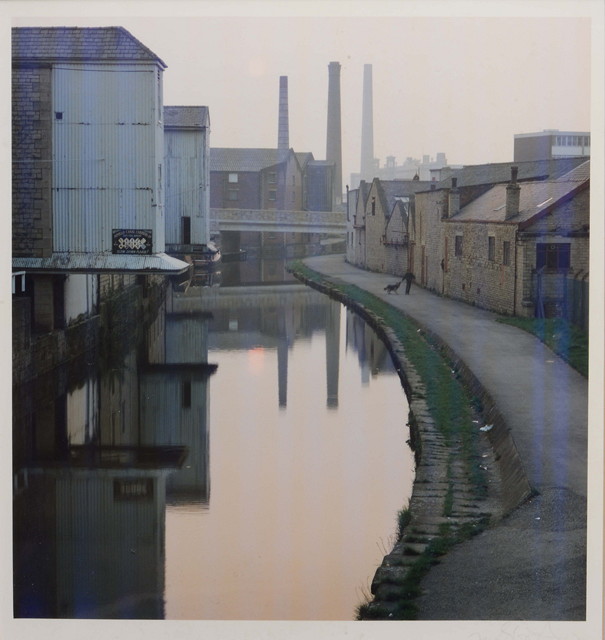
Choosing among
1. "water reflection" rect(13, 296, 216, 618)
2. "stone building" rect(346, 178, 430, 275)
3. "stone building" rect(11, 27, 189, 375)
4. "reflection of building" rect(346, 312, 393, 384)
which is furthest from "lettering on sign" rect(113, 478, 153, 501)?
"stone building" rect(346, 178, 430, 275)

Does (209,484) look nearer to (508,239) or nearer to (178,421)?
(178,421)

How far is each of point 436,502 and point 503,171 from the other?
77.3ft

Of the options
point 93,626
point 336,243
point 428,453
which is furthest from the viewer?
point 336,243

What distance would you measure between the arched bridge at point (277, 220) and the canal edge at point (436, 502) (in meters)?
28.1

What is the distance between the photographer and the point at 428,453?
36.8 ft

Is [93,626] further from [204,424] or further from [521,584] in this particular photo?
[204,424]

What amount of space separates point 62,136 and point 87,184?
67 cm

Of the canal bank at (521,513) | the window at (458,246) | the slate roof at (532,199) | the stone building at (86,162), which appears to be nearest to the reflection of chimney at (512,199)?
the slate roof at (532,199)

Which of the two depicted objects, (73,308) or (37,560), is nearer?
(37,560)

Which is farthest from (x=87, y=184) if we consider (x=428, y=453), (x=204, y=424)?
(x=428, y=453)

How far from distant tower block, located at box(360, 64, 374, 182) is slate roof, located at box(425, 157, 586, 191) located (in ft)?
7.70

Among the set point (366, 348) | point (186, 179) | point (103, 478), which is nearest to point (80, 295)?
point (366, 348)

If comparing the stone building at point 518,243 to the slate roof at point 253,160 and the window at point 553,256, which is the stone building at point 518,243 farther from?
the slate roof at point 253,160

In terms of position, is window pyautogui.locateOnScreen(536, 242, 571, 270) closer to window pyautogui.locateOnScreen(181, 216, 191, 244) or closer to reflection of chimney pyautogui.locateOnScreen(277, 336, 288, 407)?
reflection of chimney pyautogui.locateOnScreen(277, 336, 288, 407)
